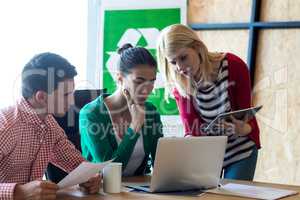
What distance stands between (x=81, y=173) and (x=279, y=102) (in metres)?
1.99

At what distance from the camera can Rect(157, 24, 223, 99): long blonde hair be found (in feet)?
7.14

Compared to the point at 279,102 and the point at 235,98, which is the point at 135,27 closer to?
the point at 279,102

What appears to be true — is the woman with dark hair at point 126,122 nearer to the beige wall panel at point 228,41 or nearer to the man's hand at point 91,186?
the man's hand at point 91,186

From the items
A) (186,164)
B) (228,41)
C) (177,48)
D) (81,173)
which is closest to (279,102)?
(228,41)

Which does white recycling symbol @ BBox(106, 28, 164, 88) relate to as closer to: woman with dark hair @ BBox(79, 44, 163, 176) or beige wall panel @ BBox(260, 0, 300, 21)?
beige wall panel @ BBox(260, 0, 300, 21)

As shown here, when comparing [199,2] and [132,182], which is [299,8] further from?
[132,182]

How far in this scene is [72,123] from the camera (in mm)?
2369

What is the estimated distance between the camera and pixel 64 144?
6.46 ft

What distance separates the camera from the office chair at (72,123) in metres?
2.22

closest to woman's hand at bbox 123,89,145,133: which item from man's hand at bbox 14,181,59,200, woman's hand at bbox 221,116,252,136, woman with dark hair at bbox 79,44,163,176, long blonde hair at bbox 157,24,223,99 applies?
woman with dark hair at bbox 79,44,163,176

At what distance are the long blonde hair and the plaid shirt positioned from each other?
62cm

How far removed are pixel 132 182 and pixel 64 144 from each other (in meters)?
0.31

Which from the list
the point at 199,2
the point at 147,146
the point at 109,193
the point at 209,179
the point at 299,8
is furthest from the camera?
the point at 199,2

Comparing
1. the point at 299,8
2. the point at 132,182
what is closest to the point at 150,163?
the point at 132,182
